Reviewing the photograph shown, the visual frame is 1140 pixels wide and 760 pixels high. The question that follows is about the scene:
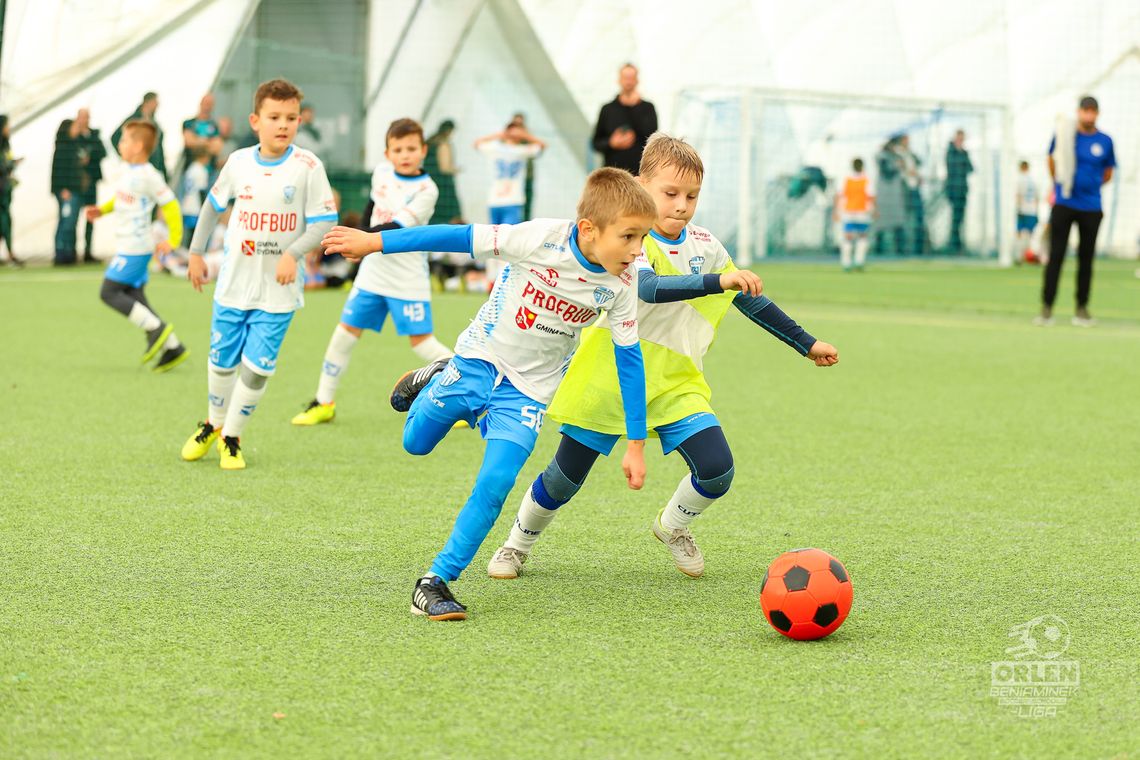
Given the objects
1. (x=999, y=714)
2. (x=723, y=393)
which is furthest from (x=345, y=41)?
(x=999, y=714)

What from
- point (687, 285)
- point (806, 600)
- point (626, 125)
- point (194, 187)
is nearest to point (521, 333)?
point (687, 285)

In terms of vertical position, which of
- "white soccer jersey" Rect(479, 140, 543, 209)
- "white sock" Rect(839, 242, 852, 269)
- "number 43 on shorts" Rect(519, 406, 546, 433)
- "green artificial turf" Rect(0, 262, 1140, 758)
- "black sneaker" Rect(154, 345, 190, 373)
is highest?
"white soccer jersey" Rect(479, 140, 543, 209)

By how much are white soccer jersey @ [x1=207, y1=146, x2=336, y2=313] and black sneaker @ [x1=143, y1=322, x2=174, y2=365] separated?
3.66 m

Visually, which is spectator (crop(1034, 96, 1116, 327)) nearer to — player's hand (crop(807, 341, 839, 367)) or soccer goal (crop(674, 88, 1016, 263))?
soccer goal (crop(674, 88, 1016, 263))

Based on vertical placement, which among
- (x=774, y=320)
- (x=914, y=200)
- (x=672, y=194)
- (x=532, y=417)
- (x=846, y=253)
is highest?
(x=914, y=200)

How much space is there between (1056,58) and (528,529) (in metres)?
31.9

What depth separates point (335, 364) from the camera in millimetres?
8336

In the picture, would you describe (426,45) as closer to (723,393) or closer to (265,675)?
(723,393)

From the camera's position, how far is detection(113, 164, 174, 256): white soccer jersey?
1027cm

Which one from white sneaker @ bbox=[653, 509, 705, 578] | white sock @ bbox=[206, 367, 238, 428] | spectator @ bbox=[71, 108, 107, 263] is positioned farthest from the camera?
spectator @ bbox=[71, 108, 107, 263]

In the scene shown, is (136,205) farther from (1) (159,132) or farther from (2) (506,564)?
(1) (159,132)

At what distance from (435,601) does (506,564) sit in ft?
2.10

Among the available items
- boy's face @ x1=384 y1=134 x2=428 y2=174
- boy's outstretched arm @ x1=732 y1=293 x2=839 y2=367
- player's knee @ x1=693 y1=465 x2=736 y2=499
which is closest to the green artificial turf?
player's knee @ x1=693 y1=465 x2=736 y2=499

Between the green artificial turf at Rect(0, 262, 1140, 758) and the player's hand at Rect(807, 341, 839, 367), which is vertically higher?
the player's hand at Rect(807, 341, 839, 367)
